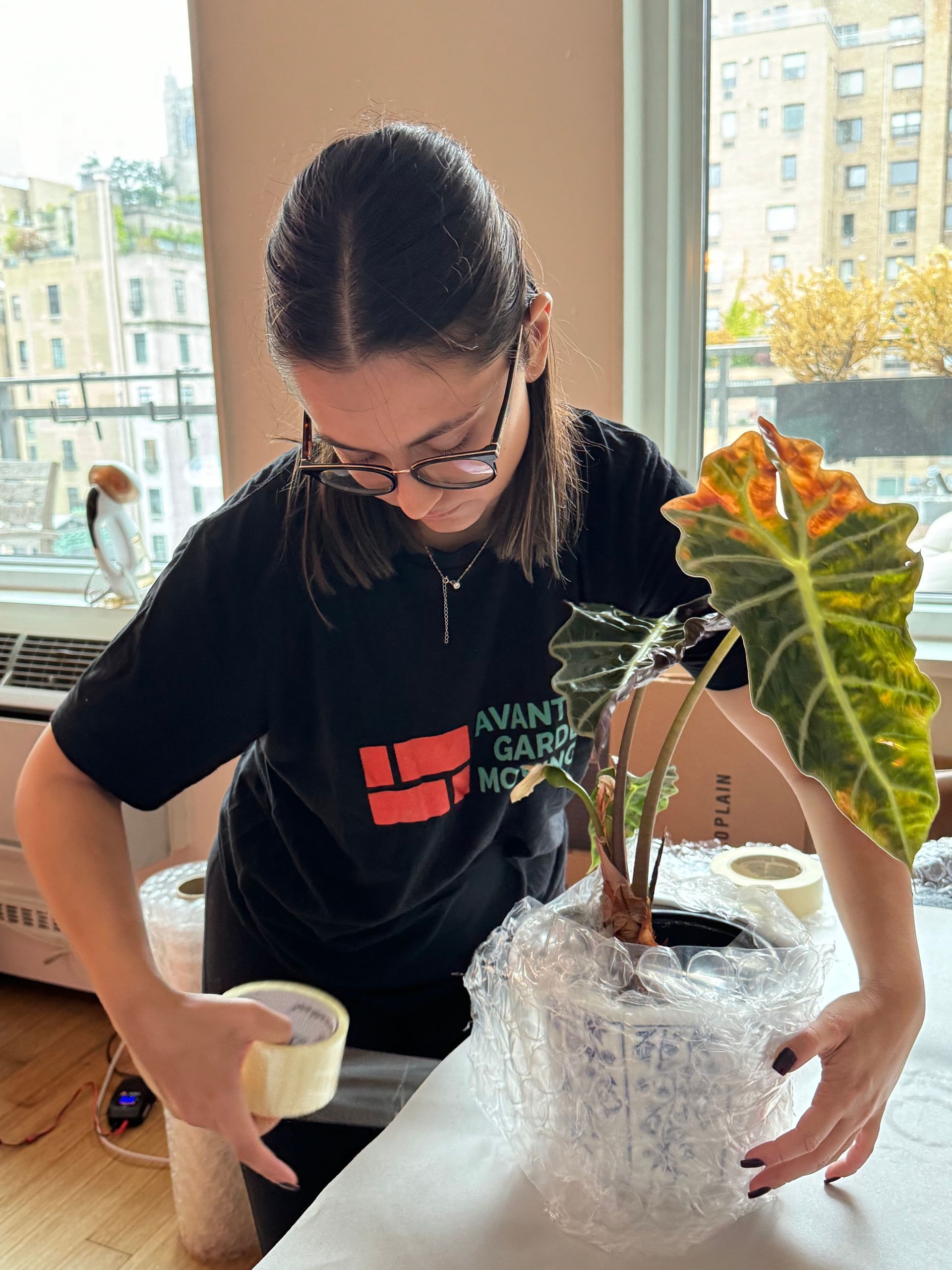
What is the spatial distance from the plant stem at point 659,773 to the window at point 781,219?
4.86 feet

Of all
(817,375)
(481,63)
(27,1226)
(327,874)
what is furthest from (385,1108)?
(481,63)

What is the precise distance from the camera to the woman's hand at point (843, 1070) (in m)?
0.60

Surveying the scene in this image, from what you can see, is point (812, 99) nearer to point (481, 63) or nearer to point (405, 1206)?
point (481, 63)

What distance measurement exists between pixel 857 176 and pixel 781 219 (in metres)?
0.14

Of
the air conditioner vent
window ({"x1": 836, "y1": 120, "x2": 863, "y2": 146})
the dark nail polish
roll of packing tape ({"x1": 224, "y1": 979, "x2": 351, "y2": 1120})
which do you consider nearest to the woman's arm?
the dark nail polish

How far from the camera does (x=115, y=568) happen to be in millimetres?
2324

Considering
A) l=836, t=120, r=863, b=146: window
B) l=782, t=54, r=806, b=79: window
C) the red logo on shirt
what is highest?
l=782, t=54, r=806, b=79: window

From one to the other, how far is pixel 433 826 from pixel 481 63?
56.4 inches

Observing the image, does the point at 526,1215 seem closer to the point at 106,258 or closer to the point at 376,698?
the point at 376,698

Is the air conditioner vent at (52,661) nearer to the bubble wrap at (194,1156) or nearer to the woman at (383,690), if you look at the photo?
the bubble wrap at (194,1156)

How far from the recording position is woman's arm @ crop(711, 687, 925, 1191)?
1.98 feet

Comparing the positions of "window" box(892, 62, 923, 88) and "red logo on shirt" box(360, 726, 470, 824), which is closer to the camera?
"red logo on shirt" box(360, 726, 470, 824)

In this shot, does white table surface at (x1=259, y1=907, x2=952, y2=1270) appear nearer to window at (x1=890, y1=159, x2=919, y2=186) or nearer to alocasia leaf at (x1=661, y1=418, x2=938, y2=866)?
alocasia leaf at (x1=661, y1=418, x2=938, y2=866)

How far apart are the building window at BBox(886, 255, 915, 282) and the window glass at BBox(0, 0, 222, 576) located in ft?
4.77
